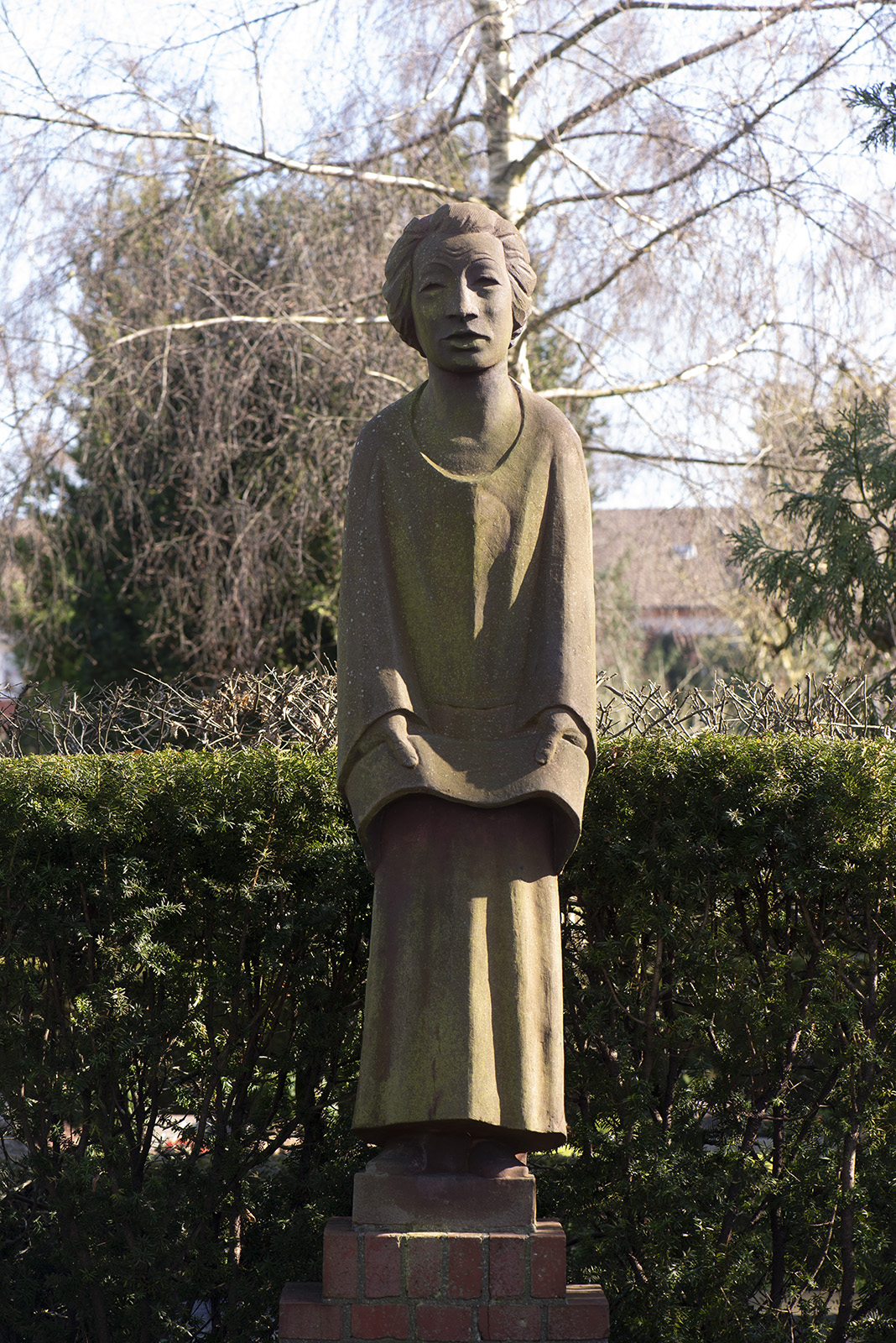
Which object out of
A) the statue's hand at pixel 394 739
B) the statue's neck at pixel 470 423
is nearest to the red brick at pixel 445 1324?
the statue's hand at pixel 394 739

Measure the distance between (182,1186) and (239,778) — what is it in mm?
1277

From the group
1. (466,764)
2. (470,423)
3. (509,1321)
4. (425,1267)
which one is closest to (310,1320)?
(425,1267)

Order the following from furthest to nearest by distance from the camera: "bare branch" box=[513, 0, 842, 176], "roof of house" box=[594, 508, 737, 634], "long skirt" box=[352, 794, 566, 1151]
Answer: "roof of house" box=[594, 508, 737, 634] < "bare branch" box=[513, 0, 842, 176] < "long skirt" box=[352, 794, 566, 1151]

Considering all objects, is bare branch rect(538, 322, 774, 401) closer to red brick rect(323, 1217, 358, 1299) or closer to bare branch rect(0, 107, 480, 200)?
bare branch rect(0, 107, 480, 200)

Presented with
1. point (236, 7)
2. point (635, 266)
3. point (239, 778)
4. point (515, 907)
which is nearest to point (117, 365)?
point (236, 7)

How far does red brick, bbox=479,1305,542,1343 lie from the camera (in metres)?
3.18

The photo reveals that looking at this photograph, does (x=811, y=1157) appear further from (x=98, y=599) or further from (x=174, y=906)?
(x=98, y=599)

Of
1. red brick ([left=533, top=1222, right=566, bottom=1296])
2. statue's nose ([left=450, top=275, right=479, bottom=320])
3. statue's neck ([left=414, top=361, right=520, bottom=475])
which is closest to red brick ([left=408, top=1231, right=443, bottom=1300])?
red brick ([left=533, top=1222, right=566, bottom=1296])

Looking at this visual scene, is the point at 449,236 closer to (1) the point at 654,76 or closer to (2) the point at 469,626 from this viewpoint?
(2) the point at 469,626

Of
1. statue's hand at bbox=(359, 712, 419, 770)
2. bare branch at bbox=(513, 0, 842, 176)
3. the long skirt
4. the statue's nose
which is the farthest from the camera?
bare branch at bbox=(513, 0, 842, 176)

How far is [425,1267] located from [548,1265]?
30 centimetres

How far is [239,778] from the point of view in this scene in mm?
4188

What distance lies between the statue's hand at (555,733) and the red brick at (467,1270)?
1160mm

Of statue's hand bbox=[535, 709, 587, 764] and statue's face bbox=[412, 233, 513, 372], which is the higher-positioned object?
statue's face bbox=[412, 233, 513, 372]
